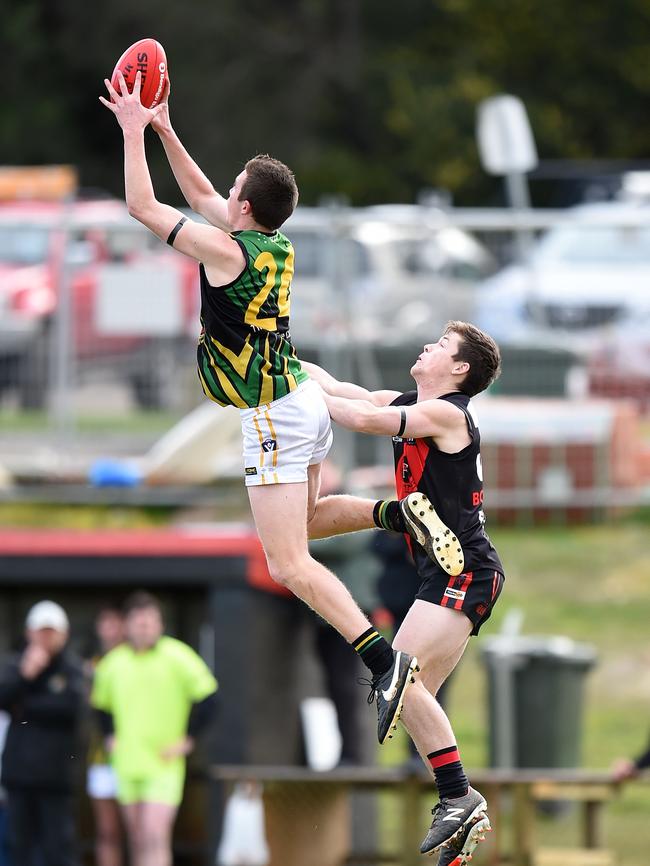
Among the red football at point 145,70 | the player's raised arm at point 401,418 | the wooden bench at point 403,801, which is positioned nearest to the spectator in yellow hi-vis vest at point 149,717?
the wooden bench at point 403,801

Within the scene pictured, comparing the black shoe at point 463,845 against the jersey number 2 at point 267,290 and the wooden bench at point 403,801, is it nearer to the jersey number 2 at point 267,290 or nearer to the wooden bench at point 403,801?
the jersey number 2 at point 267,290

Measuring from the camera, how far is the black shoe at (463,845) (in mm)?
7270

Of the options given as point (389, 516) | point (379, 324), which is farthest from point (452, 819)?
point (379, 324)

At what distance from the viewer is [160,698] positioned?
12719 mm

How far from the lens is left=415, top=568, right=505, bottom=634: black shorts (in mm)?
7355

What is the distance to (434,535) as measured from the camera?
732 cm

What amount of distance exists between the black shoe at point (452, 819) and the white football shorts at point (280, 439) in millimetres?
1441

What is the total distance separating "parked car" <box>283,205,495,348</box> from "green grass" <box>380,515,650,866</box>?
2.34 metres

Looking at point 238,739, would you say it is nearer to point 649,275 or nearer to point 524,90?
point 649,275

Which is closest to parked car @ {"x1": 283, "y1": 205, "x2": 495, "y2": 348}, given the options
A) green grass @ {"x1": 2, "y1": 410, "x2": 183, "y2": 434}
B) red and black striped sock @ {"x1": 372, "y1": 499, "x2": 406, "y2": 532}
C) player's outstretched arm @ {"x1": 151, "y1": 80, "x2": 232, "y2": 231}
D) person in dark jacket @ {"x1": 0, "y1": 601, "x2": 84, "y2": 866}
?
green grass @ {"x1": 2, "y1": 410, "x2": 183, "y2": 434}

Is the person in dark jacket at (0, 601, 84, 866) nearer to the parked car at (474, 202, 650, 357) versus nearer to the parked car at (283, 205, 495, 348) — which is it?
the parked car at (283, 205, 495, 348)

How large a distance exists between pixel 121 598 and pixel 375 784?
103 inches

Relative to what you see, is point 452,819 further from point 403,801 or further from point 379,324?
point 379,324

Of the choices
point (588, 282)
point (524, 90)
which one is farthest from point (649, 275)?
point (524, 90)
